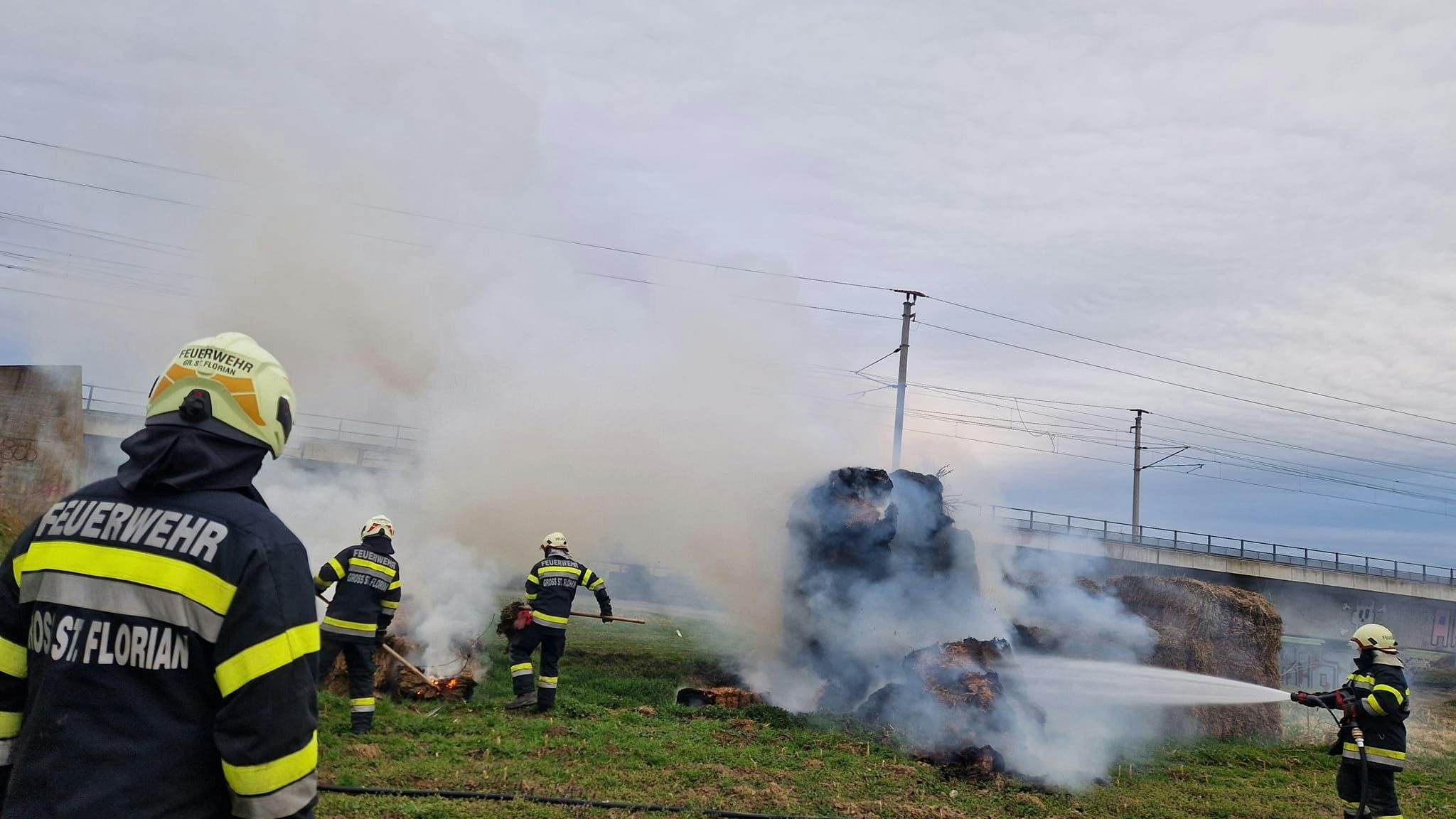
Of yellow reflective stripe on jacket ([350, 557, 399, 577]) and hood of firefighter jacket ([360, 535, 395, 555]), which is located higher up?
hood of firefighter jacket ([360, 535, 395, 555])

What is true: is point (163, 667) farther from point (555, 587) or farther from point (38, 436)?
point (38, 436)

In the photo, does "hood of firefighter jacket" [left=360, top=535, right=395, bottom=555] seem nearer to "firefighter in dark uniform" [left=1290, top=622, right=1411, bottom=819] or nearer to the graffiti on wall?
"firefighter in dark uniform" [left=1290, top=622, right=1411, bottom=819]

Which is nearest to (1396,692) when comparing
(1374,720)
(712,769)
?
(1374,720)

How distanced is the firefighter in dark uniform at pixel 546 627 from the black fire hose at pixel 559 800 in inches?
147

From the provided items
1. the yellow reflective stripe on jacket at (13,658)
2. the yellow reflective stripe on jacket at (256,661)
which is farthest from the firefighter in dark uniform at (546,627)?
the yellow reflective stripe on jacket at (256,661)

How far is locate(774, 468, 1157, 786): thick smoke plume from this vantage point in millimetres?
11539

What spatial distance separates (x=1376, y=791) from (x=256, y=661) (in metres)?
11.4

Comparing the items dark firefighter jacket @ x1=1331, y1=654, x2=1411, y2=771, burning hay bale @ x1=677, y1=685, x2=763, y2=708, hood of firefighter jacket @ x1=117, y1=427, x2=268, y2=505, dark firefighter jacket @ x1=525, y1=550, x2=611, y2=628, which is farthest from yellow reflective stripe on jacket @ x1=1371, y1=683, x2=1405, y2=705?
hood of firefighter jacket @ x1=117, y1=427, x2=268, y2=505

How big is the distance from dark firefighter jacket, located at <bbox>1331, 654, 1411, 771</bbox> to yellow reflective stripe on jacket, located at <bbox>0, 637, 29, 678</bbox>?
11518mm

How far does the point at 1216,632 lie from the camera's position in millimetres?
16797

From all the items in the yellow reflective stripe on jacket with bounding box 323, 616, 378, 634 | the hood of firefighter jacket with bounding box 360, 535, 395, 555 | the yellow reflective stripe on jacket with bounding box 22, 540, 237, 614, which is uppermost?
the yellow reflective stripe on jacket with bounding box 22, 540, 237, 614

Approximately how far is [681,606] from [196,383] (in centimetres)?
2399

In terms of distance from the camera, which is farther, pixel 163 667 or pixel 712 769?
pixel 712 769

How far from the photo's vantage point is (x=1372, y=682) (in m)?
9.95
